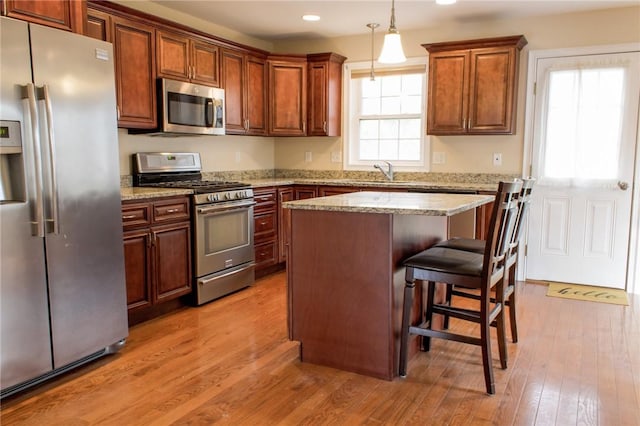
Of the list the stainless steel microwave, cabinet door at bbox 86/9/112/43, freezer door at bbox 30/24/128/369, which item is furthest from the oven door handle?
cabinet door at bbox 86/9/112/43

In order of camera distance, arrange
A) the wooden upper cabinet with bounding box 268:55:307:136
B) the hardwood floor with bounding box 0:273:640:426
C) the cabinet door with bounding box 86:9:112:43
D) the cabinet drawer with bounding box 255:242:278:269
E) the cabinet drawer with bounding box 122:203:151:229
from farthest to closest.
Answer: the wooden upper cabinet with bounding box 268:55:307:136 → the cabinet drawer with bounding box 255:242:278:269 → the cabinet door with bounding box 86:9:112:43 → the cabinet drawer with bounding box 122:203:151:229 → the hardwood floor with bounding box 0:273:640:426

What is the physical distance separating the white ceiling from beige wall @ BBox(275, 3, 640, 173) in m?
0.10

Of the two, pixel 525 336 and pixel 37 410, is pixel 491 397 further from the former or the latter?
pixel 37 410

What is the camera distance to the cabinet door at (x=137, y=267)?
3.17m

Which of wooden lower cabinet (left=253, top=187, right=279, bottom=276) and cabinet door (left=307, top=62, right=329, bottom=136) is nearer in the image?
wooden lower cabinet (left=253, top=187, right=279, bottom=276)

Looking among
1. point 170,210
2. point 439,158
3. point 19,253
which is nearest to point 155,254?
point 170,210

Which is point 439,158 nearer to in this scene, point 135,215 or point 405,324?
point 405,324

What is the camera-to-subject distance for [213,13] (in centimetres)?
440

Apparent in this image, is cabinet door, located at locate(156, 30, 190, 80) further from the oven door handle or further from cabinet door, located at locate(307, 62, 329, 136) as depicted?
cabinet door, located at locate(307, 62, 329, 136)

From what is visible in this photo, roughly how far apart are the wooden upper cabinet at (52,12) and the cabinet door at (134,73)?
32.5 inches

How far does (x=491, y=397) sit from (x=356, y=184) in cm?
265

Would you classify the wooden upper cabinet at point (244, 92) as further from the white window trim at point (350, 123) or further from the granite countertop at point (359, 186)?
the white window trim at point (350, 123)

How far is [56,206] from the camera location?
7.84 feet

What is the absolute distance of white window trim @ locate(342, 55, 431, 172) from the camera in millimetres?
4941
